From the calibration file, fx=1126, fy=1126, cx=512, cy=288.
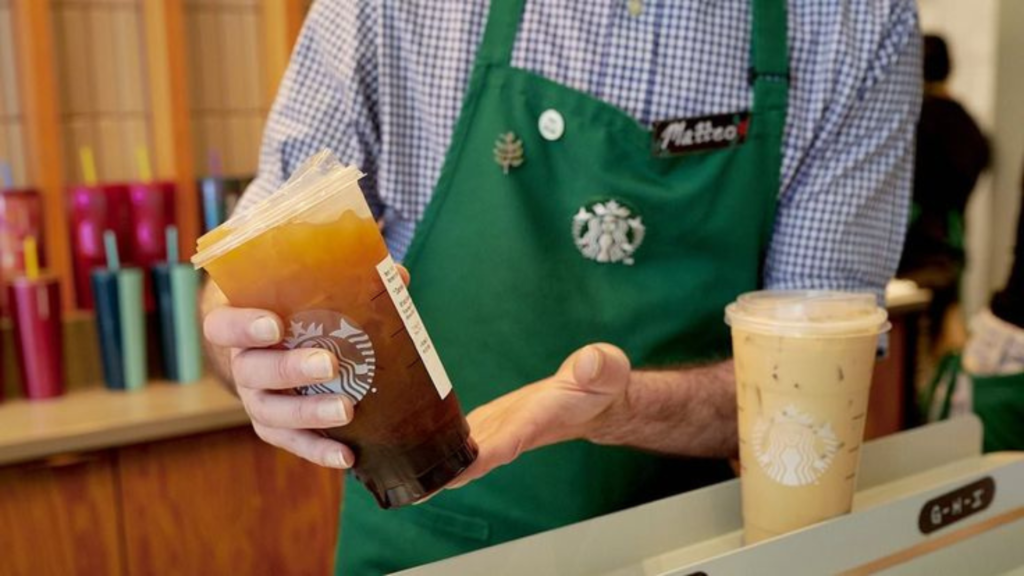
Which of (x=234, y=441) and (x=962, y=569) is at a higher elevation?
(x=962, y=569)

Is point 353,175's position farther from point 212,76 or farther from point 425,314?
point 212,76

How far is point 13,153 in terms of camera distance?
2.61 metres

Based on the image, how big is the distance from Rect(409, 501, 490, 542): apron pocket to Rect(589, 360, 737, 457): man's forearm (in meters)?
0.23

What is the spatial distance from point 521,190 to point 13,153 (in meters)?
1.76

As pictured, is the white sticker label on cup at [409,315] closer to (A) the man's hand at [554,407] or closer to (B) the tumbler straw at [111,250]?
(A) the man's hand at [554,407]

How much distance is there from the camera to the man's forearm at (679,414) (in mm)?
1158

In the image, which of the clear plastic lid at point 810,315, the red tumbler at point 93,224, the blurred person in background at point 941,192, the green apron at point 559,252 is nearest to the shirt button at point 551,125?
the green apron at point 559,252

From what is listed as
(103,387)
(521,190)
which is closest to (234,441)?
(103,387)

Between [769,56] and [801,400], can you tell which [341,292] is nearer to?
[801,400]

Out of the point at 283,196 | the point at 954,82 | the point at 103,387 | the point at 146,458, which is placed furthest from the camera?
the point at 954,82

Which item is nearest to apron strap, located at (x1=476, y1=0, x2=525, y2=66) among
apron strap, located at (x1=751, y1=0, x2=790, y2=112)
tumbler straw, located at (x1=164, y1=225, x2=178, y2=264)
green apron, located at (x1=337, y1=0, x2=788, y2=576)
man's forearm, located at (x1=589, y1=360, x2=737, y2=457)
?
green apron, located at (x1=337, y1=0, x2=788, y2=576)

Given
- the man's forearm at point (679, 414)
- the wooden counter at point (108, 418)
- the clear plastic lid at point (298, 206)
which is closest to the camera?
the clear plastic lid at point (298, 206)

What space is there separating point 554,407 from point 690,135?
0.48 m

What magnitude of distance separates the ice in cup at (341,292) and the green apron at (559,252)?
1.56ft
